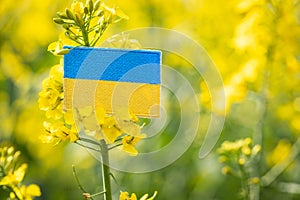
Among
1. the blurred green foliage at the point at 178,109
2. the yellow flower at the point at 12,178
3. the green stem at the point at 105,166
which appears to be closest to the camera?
the green stem at the point at 105,166

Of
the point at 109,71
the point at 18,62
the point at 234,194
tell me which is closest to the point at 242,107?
the point at 234,194

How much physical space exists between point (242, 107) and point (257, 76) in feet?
2.97

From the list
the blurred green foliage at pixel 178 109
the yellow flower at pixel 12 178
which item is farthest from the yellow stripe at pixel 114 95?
the blurred green foliage at pixel 178 109

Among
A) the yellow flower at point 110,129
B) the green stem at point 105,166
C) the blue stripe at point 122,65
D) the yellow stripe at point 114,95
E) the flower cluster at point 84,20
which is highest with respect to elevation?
the flower cluster at point 84,20

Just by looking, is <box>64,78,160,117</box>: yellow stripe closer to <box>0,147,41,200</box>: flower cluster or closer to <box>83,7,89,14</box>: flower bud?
<box>83,7,89,14</box>: flower bud

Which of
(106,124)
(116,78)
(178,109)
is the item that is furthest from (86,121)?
(178,109)

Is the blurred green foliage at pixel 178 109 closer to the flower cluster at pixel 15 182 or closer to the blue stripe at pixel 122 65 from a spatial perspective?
the flower cluster at pixel 15 182

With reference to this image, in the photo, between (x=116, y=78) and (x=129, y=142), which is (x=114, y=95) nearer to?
(x=116, y=78)

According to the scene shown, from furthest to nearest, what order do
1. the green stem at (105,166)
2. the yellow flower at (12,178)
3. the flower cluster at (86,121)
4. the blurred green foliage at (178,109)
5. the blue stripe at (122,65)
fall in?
the blurred green foliage at (178,109)
the yellow flower at (12,178)
the green stem at (105,166)
the flower cluster at (86,121)
the blue stripe at (122,65)

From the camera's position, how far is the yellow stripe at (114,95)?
42.9 inches

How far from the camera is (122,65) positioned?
109 cm

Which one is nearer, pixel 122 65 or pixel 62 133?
pixel 122 65

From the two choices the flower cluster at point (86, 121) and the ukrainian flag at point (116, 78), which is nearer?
the ukrainian flag at point (116, 78)

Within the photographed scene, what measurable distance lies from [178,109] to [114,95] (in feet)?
7.70
